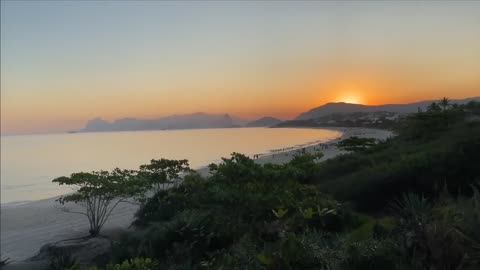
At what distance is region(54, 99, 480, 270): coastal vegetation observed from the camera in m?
5.74

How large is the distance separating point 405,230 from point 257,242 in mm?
2895

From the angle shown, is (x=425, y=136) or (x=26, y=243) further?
(x=425, y=136)

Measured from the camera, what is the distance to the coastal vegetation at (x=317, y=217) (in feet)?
18.8

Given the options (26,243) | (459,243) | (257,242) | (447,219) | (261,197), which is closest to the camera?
(459,243)

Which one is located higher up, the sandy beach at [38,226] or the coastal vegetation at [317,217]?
the coastal vegetation at [317,217]

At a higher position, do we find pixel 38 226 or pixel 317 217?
pixel 317 217

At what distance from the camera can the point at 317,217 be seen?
9.84 metres

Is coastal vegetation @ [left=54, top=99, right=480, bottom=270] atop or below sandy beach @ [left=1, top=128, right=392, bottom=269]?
atop

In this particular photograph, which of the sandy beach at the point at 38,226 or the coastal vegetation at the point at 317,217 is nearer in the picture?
the coastal vegetation at the point at 317,217

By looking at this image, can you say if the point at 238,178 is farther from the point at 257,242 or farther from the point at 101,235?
the point at 101,235

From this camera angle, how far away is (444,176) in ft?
39.2

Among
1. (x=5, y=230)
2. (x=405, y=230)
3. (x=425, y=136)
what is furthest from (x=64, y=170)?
(x=405, y=230)

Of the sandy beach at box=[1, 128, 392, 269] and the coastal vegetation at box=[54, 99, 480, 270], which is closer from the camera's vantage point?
the coastal vegetation at box=[54, 99, 480, 270]

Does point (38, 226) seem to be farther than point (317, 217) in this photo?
Yes
